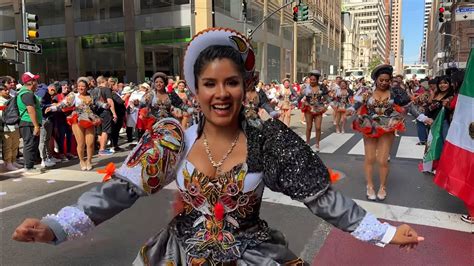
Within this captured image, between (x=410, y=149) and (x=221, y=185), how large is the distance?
9.54 meters

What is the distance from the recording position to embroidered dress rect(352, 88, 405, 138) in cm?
571

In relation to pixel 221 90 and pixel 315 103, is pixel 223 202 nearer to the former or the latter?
pixel 221 90

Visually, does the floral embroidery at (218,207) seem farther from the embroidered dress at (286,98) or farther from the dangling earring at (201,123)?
the embroidered dress at (286,98)

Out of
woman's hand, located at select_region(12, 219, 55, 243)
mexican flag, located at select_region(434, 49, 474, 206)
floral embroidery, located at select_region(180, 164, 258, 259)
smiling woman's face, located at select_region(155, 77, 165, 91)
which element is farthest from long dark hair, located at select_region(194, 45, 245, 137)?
smiling woman's face, located at select_region(155, 77, 165, 91)

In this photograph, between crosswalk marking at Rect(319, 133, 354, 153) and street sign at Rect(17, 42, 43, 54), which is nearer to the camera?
crosswalk marking at Rect(319, 133, 354, 153)

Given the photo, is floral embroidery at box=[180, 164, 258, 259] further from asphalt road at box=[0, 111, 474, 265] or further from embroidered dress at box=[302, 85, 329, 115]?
embroidered dress at box=[302, 85, 329, 115]

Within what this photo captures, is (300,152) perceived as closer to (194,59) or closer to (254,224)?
(254,224)

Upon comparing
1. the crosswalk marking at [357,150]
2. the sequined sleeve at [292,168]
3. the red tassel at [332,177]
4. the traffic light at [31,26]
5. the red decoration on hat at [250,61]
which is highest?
the traffic light at [31,26]

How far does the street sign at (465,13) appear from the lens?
43.8 ft

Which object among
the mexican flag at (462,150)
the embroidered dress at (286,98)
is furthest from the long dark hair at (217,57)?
the embroidered dress at (286,98)

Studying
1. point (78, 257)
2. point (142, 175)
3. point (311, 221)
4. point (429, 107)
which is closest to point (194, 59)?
point (142, 175)

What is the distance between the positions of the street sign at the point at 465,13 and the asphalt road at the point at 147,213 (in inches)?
293

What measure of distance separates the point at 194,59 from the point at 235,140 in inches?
16.8

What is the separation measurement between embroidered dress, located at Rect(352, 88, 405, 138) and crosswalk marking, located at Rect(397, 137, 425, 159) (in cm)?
379
